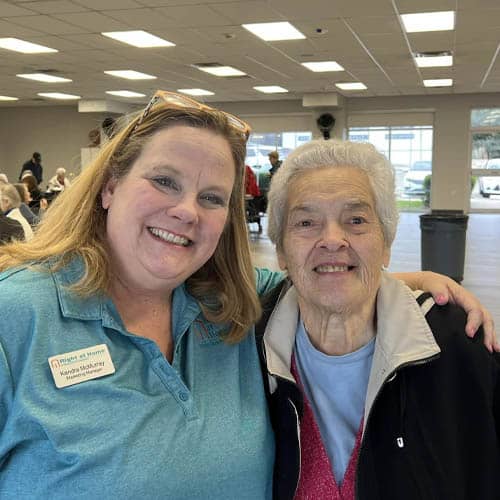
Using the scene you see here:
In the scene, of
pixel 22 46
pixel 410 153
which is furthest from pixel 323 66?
pixel 410 153

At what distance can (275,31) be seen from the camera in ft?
29.7

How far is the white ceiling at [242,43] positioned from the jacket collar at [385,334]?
624cm

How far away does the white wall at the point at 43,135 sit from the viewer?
21.2 metres

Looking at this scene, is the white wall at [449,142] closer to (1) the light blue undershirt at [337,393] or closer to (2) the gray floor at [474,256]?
(2) the gray floor at [474,256]

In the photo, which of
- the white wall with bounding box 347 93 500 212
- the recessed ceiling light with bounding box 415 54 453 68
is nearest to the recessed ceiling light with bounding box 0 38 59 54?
the recessed ceiling light with bounding box 415 54 453 68

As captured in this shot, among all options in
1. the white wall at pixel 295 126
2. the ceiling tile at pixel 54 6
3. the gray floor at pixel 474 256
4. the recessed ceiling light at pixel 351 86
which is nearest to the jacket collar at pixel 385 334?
the gray floor at pixel 474 256

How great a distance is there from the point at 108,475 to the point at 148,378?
0.23 m

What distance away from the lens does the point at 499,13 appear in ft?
26.2

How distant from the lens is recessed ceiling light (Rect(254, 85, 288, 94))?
16172mm

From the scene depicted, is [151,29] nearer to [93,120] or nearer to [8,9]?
[8,9]

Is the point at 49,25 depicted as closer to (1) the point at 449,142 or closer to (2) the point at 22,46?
(2) the point at 22,46

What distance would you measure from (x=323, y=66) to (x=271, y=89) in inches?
167

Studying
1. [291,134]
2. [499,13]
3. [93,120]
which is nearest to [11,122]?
[93,120]

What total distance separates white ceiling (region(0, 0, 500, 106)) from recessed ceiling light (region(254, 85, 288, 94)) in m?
0.42
